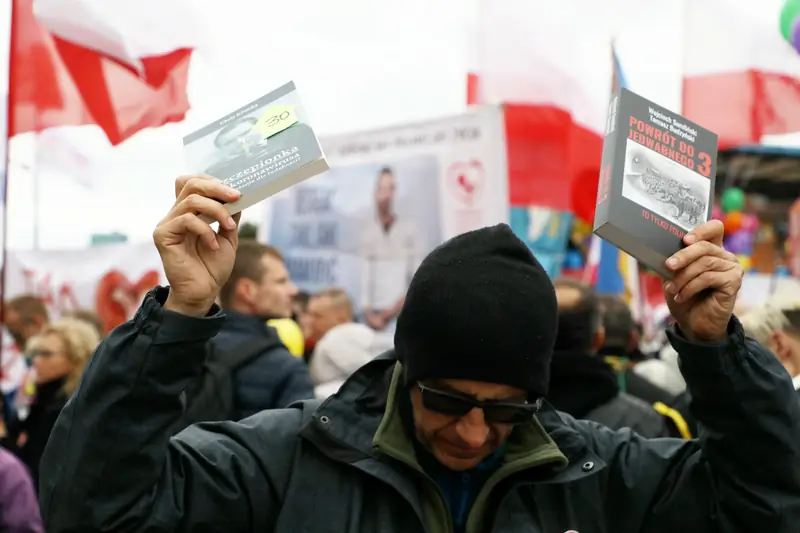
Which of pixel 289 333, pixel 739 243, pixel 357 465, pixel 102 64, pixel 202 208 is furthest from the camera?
pixel 739 243

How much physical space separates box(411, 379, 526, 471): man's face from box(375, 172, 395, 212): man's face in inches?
152

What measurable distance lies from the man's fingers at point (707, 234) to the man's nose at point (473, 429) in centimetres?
47

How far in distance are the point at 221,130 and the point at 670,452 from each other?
3.41 feet

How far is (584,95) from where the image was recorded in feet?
19.0

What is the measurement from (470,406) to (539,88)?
428 cm

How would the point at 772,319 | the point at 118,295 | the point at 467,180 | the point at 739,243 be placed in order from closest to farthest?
the point at 772,319
the point at 467,180
the point at 118,295
the point at 739,243

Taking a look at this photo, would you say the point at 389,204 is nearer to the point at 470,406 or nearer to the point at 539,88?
the point at 539,88

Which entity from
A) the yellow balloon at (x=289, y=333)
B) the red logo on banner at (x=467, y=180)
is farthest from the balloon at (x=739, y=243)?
the yellow balloon at (x=289, y=333)

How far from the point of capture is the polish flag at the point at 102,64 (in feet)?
11.5

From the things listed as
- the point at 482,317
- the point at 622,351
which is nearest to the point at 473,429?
the point at 482,317

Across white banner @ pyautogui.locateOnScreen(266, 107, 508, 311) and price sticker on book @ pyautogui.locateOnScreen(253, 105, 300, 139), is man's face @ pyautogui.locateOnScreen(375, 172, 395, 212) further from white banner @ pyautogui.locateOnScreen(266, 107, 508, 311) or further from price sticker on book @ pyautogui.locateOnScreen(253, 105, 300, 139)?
price sticker on book @ pyautogui.locateOnScreen(253, 105, 300, 139)

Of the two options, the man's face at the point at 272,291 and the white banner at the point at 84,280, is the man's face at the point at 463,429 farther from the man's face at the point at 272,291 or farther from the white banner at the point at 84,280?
the white banner at the point at 84,280

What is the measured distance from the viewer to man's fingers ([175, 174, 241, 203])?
1657 mm

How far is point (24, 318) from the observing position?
6.54 metres
